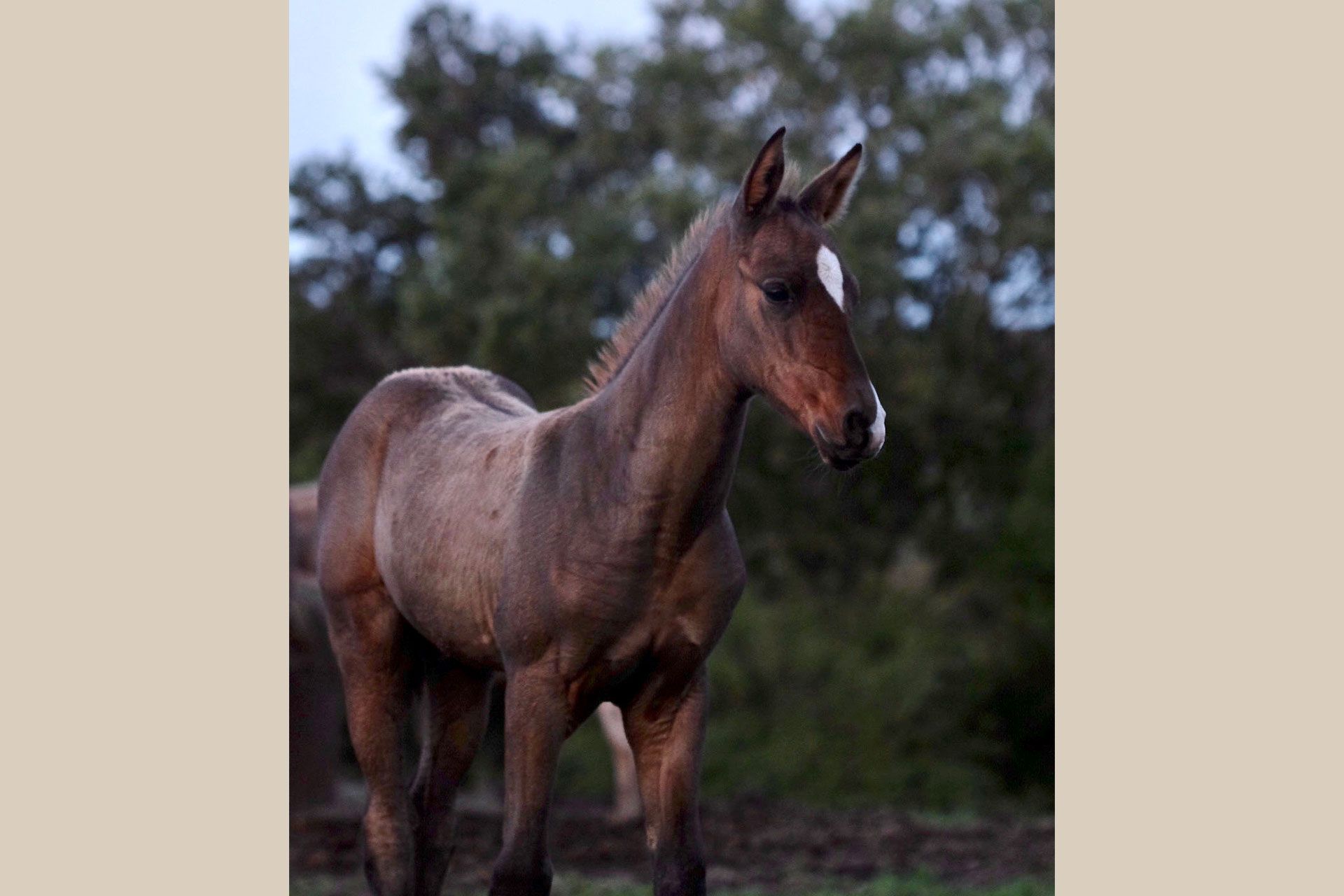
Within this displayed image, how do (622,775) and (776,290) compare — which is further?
(622,775)

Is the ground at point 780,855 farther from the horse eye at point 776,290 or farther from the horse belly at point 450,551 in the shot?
the horse eye at point 776,290

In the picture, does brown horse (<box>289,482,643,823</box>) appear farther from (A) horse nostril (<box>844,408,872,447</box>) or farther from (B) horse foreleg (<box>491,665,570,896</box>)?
(A) horse nostril (<box>844,408,872,447</box>)

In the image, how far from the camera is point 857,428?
358 cm

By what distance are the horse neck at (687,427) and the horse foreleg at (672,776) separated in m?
0.53

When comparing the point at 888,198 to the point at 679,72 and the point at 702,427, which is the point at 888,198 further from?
the point at 702,427

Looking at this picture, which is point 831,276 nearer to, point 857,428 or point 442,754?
point 857,428

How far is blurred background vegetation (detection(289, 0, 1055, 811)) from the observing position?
42.3ft

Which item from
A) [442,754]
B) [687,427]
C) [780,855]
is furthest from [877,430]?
[780,855]

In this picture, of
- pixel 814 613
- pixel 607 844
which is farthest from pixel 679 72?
pixel 607 844

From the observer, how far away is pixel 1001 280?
45.0 ft

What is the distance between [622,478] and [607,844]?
17.5 feet

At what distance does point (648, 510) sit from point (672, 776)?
77 cm

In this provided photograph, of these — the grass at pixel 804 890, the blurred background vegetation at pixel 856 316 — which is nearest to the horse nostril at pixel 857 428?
the grass at pixel 804 890

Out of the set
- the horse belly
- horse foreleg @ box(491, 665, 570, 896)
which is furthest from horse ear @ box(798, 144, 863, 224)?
horse foreleg @ box(491, 665, 570, 896)
